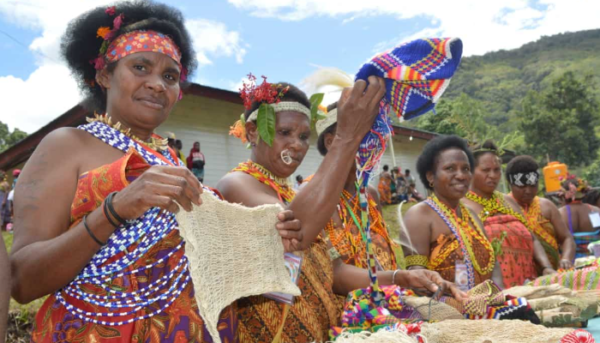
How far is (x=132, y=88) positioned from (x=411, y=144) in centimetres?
2079

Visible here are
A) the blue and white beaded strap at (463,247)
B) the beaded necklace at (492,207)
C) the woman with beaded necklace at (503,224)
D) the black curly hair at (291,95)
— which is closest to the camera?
the black curly hair at (291,95)

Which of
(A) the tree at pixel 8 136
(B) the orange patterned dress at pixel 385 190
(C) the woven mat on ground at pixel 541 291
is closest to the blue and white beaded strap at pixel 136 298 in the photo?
(C) the woven mat on ground at pixel 541 291

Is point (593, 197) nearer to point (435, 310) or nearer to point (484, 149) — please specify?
point (484, 149)

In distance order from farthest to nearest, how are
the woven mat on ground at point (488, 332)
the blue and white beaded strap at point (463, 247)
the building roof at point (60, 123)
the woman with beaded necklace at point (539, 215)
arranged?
the building roof at point (60, 123) < the woman with beaded necklace at point (539, 215) < the blue and white beaded strap at point (463, 247) < the woven mat on ground at point (488, 332)

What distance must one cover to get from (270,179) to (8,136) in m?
43.3

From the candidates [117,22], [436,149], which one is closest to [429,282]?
[117,22]

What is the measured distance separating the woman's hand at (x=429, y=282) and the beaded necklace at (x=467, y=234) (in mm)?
1429

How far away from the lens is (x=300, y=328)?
2.21 meters

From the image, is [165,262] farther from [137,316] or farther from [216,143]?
[216,143]

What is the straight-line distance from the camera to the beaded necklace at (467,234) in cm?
366

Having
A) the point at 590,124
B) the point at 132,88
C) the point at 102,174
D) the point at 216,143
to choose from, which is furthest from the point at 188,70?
the point at 590,124

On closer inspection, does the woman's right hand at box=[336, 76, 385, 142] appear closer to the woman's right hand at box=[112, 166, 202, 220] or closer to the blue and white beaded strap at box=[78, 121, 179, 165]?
the woman's right hand at box=[112, 166, 202, 220]

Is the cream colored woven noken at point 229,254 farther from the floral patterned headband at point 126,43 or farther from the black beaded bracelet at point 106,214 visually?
the floral patterned headband at point 126,43

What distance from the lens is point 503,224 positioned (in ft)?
15.4
